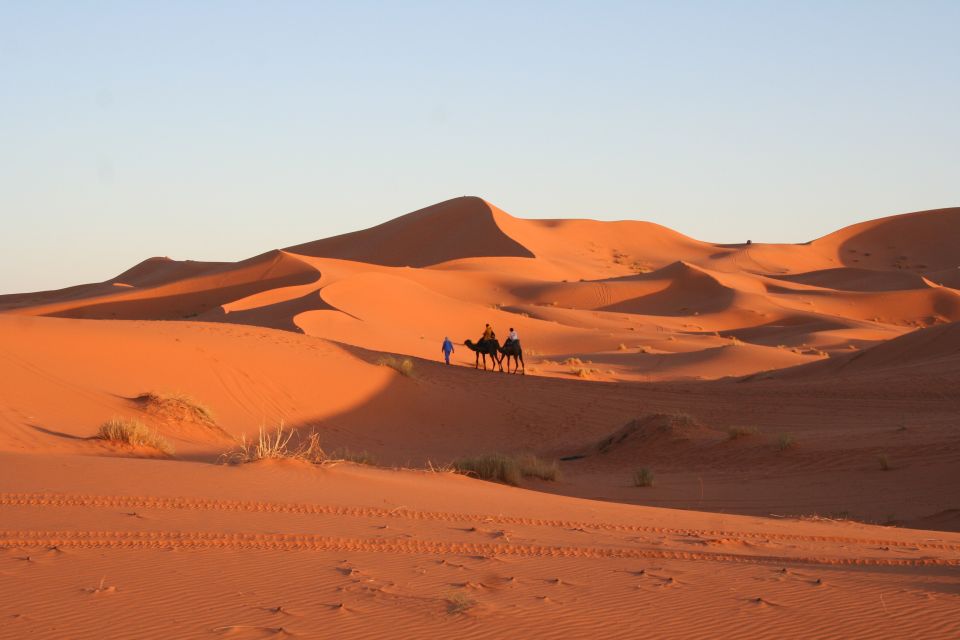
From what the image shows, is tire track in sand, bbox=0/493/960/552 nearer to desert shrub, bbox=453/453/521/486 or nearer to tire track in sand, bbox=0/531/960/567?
tire track in sand, bbox=0/531/960/567

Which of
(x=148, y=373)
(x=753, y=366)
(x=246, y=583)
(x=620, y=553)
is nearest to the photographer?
(x=246, y=583)

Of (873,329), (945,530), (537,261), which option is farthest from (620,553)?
(537,261)

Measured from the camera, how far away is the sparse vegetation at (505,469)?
15.7 meters

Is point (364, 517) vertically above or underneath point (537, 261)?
underneath

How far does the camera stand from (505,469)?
51.7 feet

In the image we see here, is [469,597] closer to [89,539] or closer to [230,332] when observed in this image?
[89,539]

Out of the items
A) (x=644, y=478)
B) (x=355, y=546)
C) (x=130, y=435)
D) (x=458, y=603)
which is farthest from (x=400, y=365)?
(x=458, y=603)

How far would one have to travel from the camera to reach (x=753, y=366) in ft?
127

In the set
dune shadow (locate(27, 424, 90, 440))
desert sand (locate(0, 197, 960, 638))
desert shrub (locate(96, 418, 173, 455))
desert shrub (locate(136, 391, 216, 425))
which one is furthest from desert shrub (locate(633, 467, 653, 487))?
dune shadow (locate(27, 424, 90, 440))

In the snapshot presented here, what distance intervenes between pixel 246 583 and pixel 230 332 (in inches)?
786

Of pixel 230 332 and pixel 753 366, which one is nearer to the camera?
pixel 230 332

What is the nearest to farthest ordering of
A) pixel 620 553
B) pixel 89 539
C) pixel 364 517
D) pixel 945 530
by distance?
pixel 89 539 → pixel 620 553 → pixel 364 517 → pixel 945 530

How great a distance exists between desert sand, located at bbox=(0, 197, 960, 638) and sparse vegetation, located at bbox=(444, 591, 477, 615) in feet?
0.08

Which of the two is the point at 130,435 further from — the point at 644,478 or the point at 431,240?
the point at 431,240
